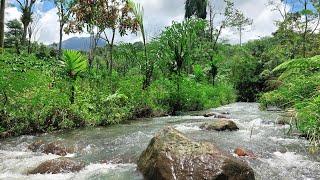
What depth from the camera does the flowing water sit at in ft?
20.1

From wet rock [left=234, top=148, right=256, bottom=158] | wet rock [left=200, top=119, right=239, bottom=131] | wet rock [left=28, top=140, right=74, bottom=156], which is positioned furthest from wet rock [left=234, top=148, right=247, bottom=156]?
wet rock [left=28, top=140, right=74, bottom=156]

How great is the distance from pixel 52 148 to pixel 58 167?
64.4 inches

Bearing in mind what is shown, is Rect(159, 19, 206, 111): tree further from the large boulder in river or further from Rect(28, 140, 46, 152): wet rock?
the large boulder in river

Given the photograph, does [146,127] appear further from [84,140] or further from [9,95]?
[9,95]

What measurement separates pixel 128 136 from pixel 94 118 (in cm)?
208

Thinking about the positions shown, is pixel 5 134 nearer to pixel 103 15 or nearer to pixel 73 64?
pixel 73 64

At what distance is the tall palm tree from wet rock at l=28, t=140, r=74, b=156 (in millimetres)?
30212

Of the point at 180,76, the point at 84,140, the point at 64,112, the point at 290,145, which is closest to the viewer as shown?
the point at 290,145

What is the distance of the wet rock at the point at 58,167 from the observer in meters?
6.17

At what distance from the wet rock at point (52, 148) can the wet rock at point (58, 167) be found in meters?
1.22

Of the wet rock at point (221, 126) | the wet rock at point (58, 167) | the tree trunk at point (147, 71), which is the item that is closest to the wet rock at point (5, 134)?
the wet rock at point (58, 167)

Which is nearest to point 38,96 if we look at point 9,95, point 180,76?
point 9,95

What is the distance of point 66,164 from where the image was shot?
6.34 metres

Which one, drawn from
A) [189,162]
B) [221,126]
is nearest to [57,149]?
[189,162]
